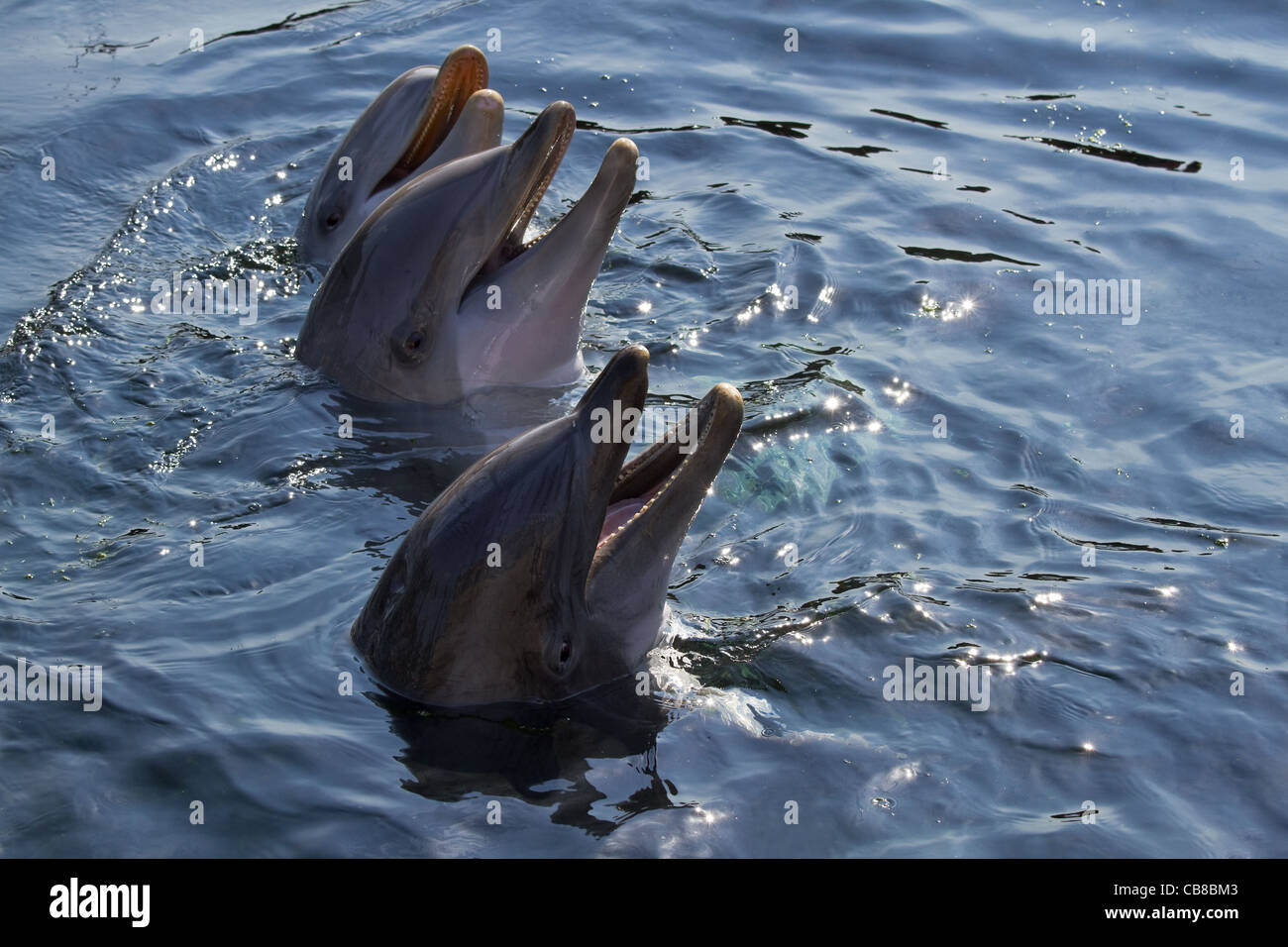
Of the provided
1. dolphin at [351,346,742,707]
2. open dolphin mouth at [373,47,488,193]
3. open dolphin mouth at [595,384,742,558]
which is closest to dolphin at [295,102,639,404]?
open dolphin mouth at [373,47,488,193]

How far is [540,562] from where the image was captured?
544 centimetres

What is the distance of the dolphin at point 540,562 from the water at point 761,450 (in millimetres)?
199

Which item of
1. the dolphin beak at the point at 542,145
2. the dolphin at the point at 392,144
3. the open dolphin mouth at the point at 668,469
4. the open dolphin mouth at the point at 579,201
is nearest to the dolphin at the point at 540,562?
the open dolphin mouth at the point at 668,469

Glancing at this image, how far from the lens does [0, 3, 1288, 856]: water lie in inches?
213

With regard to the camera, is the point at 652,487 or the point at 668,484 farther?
the point at 652,487

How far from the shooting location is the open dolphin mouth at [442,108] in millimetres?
9250

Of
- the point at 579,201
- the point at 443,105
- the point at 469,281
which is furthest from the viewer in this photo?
the point at 443,105

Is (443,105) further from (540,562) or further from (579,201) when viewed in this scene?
(540,562)

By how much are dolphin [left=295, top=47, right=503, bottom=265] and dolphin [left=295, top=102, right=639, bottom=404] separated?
123cm

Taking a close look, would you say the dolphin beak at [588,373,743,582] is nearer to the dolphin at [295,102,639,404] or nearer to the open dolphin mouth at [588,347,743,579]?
the open dolphin mouth at [588,347,743,579]

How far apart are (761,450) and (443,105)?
3.13 metres

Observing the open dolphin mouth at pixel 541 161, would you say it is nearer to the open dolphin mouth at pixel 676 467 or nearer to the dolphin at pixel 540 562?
the open dolphin mouth at pixel 676 467

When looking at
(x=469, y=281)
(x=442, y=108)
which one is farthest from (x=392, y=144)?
(x=469, y=281)
